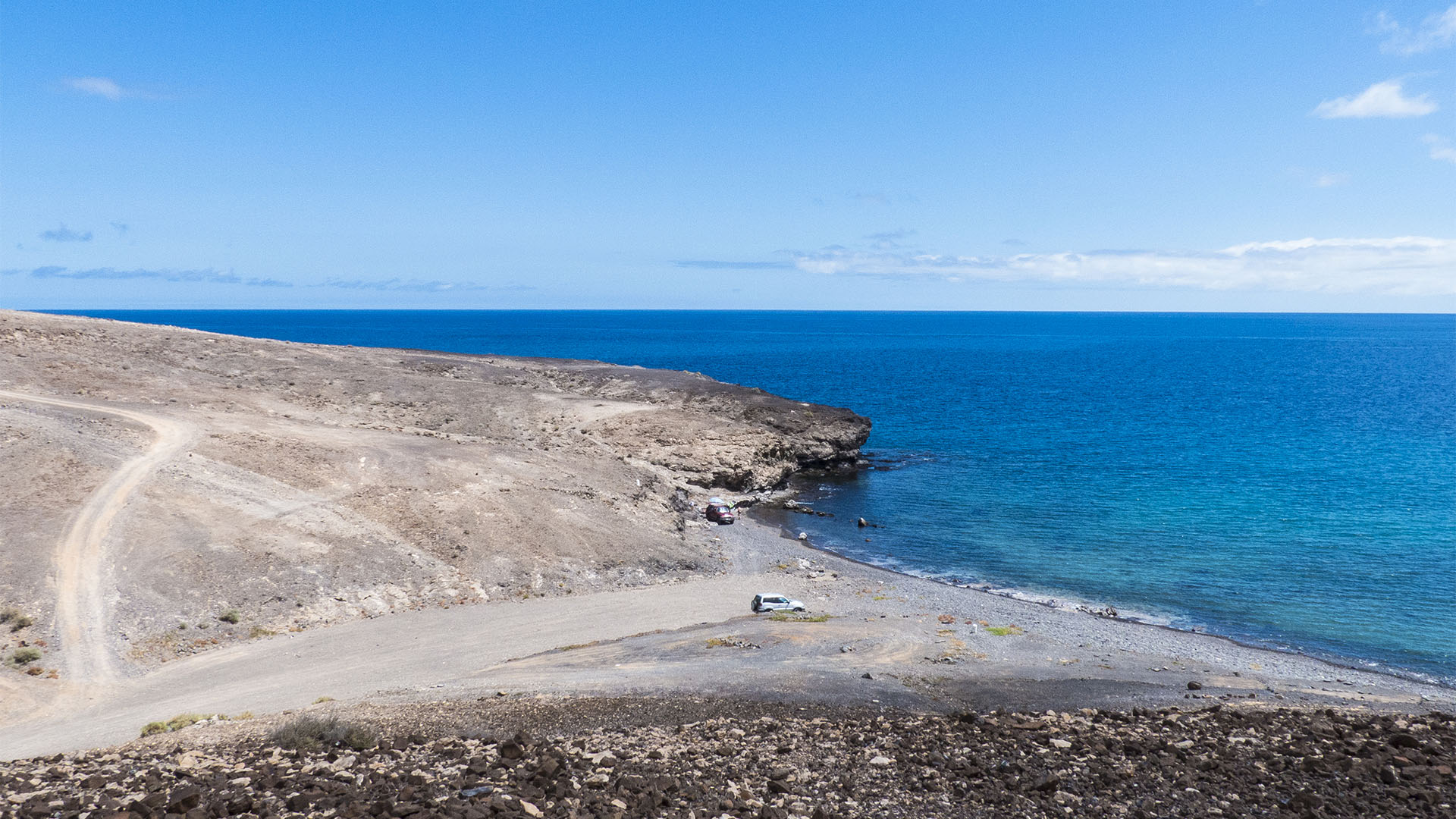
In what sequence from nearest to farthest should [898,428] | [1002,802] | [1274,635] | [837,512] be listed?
1. [1002,802]
2. [1274,635]
3. [837,512]
4. [898,428]

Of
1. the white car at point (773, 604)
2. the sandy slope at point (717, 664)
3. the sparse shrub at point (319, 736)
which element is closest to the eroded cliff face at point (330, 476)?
the sandy slope at point (717, 664)

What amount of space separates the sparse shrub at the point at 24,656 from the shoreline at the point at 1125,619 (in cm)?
3854

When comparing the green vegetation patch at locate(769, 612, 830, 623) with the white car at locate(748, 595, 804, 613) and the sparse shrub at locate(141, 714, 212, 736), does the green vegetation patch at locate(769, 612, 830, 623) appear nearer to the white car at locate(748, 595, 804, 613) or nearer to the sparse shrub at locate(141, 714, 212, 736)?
the white car at locate(748, 595, 804, 613)

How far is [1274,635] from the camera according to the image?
129 feet

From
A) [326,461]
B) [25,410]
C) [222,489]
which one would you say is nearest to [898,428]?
[326,461]

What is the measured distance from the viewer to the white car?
130ft

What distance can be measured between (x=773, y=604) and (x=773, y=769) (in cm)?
1979

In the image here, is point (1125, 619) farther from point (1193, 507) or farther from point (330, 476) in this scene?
point (330, 476)

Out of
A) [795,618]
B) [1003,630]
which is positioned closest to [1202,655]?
[1003,630]

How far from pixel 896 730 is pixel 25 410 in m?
51.3

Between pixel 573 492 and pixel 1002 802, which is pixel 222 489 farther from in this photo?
pixel 1002 802

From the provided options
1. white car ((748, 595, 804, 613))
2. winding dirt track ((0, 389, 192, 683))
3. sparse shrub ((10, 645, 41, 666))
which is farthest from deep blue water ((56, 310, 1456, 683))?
sparse shrub ((10, 645, 41, 666))

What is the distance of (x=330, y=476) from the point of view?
1841 inches

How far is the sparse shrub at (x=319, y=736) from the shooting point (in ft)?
66.6
